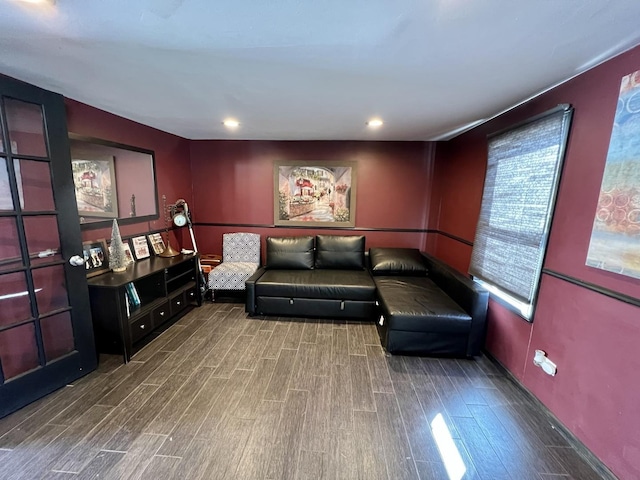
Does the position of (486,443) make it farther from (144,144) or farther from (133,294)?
(144,144)

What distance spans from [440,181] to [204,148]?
3.44 metres

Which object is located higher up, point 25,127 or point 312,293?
point 25,127

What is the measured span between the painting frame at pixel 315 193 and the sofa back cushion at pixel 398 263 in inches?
26.6

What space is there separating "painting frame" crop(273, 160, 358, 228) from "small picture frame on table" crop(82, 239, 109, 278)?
2.05 meters

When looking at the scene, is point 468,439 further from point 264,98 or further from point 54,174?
point 54,174

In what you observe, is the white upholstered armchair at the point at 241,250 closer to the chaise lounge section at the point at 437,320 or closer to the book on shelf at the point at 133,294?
the book on shelf at the point at 133,294

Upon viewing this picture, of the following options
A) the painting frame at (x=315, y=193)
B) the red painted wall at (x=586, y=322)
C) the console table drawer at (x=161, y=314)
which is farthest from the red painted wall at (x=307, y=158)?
the red painted wall at (x=586, y=322)

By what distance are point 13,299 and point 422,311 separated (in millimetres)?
3069

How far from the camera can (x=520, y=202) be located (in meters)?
2.05

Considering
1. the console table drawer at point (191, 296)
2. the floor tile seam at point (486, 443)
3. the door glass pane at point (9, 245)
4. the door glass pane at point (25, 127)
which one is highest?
the door glass pane at point (25, 127)

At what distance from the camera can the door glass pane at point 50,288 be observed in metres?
1.87

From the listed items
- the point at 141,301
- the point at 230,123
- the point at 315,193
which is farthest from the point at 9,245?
the point at 315,193

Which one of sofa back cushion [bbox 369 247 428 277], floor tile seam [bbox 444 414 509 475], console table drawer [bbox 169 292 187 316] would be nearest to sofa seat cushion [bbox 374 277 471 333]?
sofa back cushion [bbox 369 247 428 277]

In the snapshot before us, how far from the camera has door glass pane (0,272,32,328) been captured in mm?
1706
